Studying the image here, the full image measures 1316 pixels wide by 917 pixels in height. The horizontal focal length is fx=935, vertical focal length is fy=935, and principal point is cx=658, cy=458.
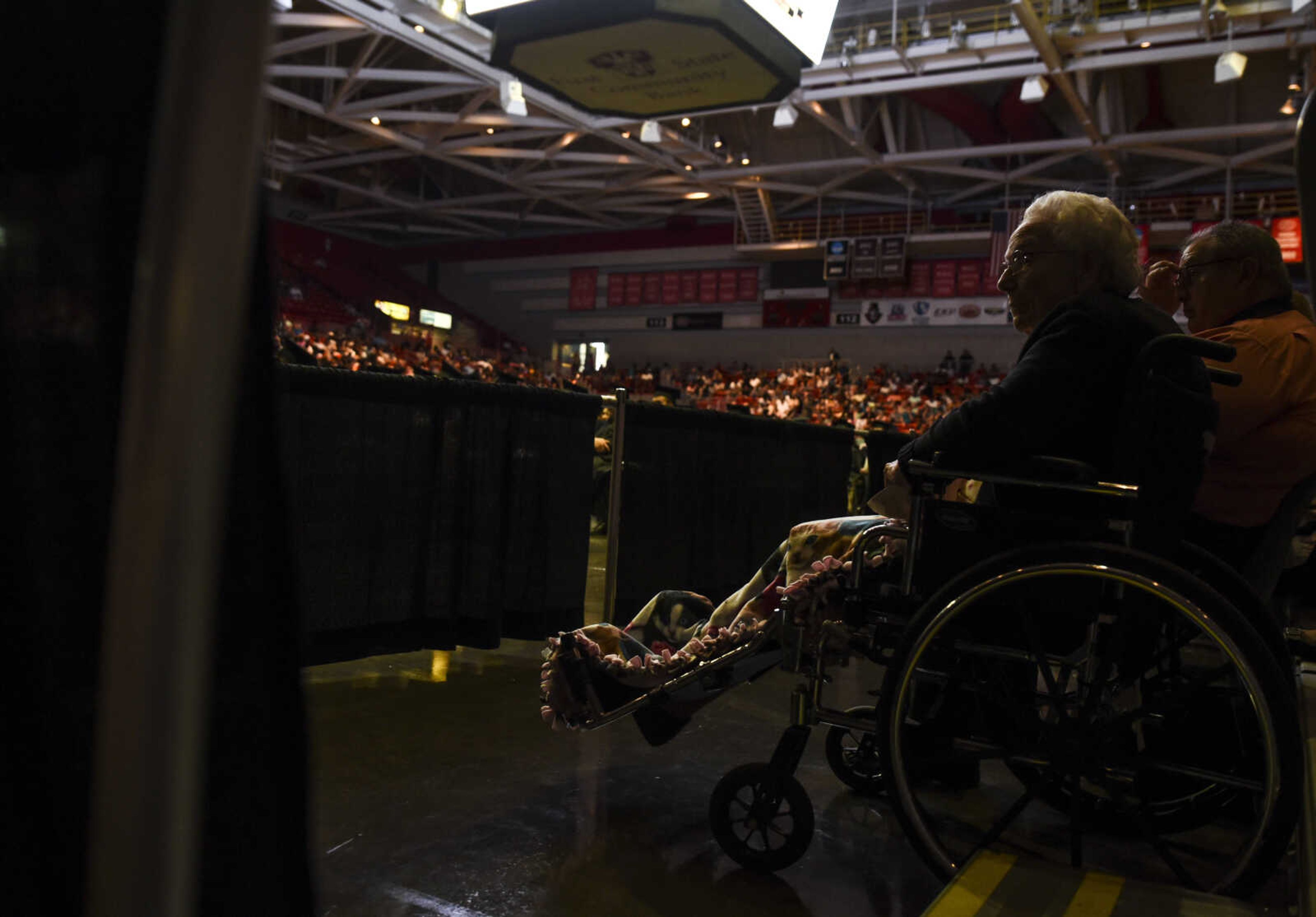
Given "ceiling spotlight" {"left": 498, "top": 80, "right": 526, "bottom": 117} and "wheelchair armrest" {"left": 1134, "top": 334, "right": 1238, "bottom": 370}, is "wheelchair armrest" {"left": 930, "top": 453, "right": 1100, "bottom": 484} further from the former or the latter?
"ceiling spotlight" {"left": 498, "top": 80, "right": 526, "bottom": 117}

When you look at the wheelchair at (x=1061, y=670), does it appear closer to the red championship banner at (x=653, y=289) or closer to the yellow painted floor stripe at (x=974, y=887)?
the yellow painted floor stripe at (x=974, y=887)

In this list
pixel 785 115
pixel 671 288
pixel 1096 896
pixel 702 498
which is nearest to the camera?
pixel 1096 896

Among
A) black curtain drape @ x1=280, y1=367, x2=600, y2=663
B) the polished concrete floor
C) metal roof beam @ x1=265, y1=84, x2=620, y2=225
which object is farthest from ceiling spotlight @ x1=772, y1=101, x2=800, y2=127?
the polished concrete floor

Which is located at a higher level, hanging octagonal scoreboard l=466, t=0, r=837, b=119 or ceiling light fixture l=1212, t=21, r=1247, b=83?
ceiling light fixture l=1212, t=21, r=1247, b=83

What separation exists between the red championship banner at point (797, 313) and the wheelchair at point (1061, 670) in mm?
19943

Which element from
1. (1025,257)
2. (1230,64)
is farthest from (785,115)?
(1025,257)

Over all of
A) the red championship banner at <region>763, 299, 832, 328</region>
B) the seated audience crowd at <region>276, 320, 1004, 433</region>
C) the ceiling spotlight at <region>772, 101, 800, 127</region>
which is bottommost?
the seated audience crowd at <region>276, 320, 1004, 433</region>

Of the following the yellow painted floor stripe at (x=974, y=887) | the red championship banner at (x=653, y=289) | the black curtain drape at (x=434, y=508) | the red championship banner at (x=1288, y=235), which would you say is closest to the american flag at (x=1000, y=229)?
the red championship banner at (x=1288, y=235)

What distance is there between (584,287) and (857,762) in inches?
931

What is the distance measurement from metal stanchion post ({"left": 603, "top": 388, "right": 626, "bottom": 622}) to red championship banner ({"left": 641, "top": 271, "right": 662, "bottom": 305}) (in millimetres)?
20741

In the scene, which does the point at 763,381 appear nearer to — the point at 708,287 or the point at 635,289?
the point at 708,287

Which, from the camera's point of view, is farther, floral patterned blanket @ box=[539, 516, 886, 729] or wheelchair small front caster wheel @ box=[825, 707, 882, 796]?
wheelchair small front caster wheel @ box=[825, 707, 882, 796]

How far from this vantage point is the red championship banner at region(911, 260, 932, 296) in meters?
19.9

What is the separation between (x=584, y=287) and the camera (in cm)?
2520
